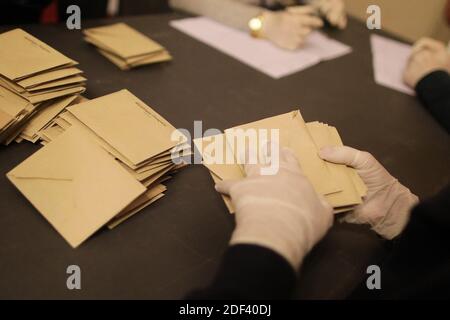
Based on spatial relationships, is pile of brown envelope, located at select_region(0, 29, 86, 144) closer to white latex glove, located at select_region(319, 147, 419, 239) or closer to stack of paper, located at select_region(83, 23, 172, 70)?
stack of paper, located at select_region(83, 23, 172, 70)

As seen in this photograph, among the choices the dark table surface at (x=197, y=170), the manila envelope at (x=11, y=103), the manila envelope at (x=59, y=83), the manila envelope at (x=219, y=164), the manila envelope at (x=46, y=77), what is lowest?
the dark table surface at (x=197, y=170)

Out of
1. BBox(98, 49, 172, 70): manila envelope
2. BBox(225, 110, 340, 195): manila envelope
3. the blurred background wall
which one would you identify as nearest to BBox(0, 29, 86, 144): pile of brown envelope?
BBox(98, 49, 172, 70): manila envelope

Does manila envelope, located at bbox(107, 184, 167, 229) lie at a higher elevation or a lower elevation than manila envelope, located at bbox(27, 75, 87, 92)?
lower

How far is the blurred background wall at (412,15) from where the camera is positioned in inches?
85.4

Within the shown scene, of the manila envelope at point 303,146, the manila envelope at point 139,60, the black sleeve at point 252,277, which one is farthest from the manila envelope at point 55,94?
the black sleeve at point 252,277

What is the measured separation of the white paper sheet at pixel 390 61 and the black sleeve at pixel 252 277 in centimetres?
105

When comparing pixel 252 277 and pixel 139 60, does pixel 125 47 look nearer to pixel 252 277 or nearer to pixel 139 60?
pixel 139 60

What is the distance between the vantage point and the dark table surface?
2.08 feet

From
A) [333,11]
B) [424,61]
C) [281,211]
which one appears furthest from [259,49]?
[281,211]

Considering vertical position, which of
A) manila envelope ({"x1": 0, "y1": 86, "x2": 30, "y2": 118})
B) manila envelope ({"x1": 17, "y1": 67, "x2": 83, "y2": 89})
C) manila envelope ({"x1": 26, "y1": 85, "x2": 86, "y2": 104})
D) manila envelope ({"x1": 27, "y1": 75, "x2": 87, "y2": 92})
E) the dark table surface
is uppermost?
manila envelope ({"x1": 17, "y1": 67, "x2": 83, "y2": 89})

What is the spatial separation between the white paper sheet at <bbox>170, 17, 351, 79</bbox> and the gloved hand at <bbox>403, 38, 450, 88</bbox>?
25 centimetres

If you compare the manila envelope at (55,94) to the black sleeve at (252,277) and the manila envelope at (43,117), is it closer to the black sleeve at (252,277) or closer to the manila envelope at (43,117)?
the manila envelope at (43,117)

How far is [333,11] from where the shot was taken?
1.68 meters

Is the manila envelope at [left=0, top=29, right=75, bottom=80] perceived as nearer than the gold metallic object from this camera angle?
Yes
